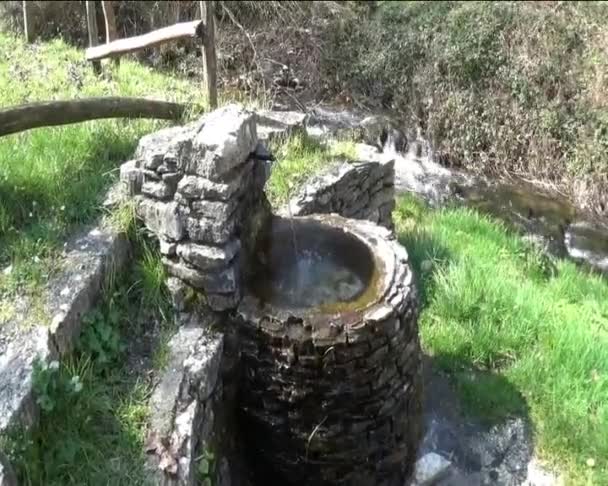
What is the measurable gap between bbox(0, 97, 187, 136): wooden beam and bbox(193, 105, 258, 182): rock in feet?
3.78

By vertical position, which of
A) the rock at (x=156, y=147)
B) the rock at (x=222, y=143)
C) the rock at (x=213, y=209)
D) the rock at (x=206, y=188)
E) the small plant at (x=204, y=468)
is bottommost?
the small plant at (x=204, y=468)

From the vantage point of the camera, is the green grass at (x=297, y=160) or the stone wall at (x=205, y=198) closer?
the stone wall at (x=205, y=198)

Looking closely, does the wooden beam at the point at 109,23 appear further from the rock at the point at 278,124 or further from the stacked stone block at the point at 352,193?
the stacked stone block at the point at 352,193

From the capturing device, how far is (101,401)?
3.55 m

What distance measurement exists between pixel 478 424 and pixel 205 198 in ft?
7.86

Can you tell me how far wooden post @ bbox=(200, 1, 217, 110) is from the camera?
5.91m

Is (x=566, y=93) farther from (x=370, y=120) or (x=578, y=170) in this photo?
(x=370, y=120)

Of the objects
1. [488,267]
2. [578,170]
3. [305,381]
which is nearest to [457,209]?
[488,267]

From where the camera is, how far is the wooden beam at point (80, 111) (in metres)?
4.40

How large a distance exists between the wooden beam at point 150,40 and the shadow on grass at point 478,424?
3.18 m

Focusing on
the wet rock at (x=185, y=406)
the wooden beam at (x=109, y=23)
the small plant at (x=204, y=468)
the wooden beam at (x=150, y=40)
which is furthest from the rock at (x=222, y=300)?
the wooden beam at (x=109, y=23)

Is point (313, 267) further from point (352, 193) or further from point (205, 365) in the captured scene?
point (352, 193)

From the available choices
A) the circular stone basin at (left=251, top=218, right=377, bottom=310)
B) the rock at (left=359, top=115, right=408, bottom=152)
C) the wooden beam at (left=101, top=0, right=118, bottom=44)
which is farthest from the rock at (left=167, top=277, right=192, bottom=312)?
the rock at (left=359, top=115, right=408, bottom=152)

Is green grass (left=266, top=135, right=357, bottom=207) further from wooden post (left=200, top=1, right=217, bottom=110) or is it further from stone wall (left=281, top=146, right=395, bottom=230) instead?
wooden post (left=200, top=1, right=217, bottom=110)
